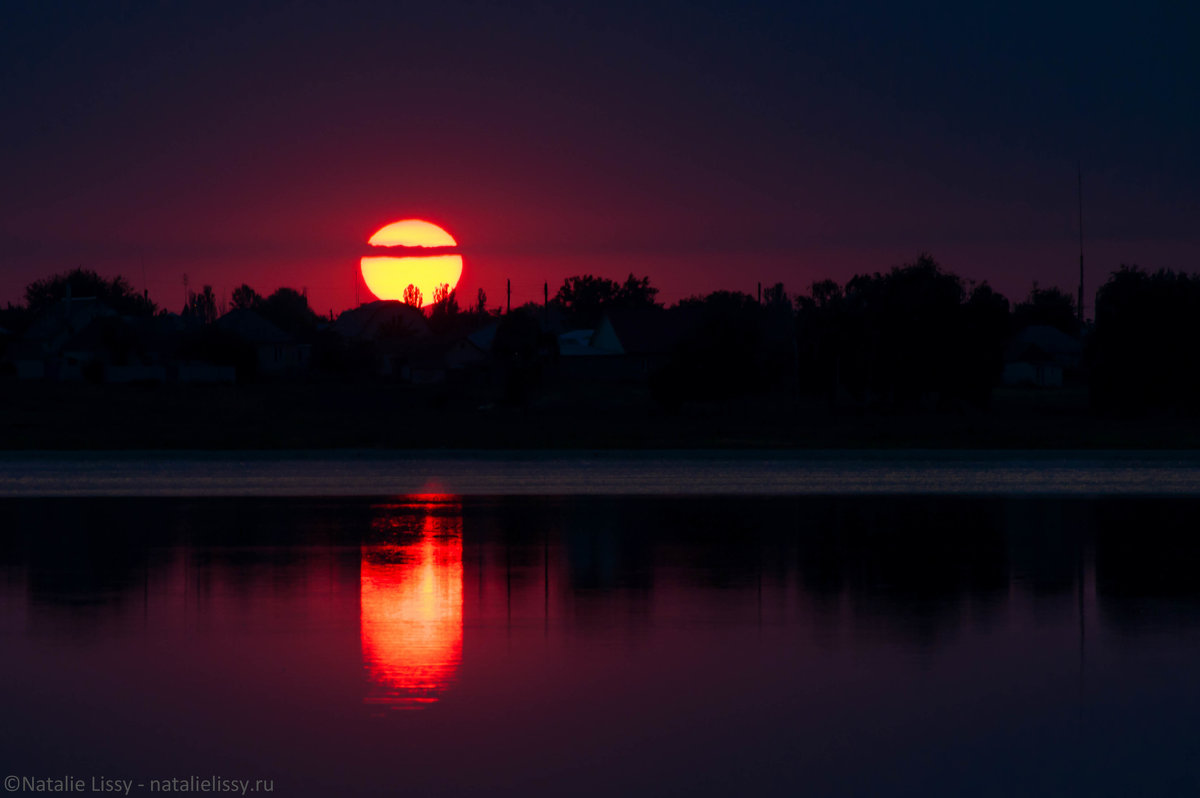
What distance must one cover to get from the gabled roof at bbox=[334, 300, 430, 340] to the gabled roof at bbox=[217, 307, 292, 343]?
17371 mm

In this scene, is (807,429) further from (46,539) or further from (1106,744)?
(1106,744)

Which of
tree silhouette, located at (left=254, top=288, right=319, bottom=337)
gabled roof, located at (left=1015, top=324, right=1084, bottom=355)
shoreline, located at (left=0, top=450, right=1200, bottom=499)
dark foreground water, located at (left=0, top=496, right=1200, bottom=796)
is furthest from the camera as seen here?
tree silhouette, located at (left=254, top=288, right=319, bottom=337)

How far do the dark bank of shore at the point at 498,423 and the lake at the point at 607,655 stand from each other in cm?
1846

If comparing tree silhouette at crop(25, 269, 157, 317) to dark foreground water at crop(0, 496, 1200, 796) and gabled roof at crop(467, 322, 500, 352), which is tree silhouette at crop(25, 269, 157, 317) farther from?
dark foreground water at crop(0, 496, 1200, 796)

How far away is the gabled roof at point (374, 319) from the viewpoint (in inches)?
5008

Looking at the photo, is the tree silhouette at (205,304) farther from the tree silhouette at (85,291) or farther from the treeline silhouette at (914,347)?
the treeline silhouette at (914,347)

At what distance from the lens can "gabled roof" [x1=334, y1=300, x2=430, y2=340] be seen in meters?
127

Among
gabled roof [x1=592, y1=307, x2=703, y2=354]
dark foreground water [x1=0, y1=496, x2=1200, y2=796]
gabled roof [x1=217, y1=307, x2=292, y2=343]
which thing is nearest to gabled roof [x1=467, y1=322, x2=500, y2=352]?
gabled roof [x1=592, y1=307, x2=703, y2=354]

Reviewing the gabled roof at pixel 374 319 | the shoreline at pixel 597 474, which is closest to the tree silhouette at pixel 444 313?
the gabled roof at pixel 374 319

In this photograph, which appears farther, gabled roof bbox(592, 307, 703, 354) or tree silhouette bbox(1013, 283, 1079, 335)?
tree silhouette bbox(1013, 283, 1079, 335)

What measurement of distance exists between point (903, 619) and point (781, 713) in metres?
2.97

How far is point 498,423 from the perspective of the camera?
46.8m

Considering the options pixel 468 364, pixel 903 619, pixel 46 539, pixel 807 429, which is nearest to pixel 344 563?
pixel 46 539

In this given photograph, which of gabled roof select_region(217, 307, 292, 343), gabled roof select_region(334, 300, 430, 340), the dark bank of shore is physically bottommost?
the dark bank of shore
